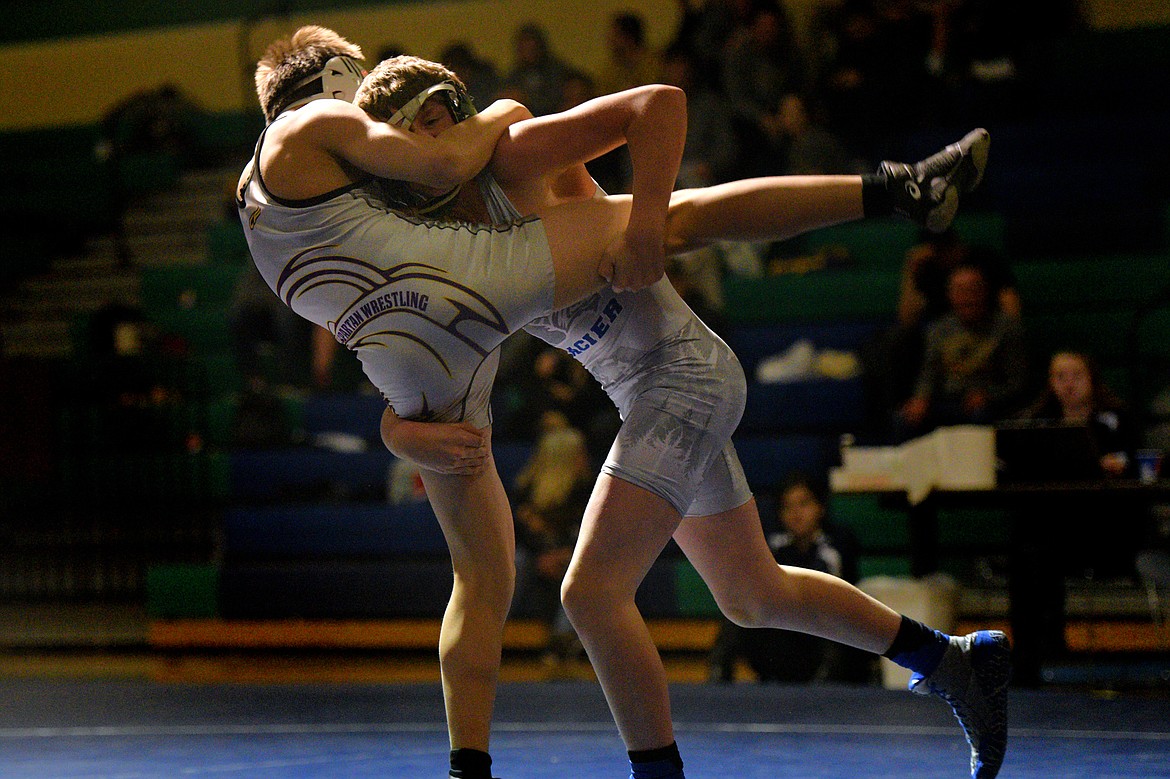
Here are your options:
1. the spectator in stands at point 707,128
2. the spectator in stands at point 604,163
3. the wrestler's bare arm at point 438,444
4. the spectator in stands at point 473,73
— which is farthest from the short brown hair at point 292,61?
the spectator in stands at point 473,73

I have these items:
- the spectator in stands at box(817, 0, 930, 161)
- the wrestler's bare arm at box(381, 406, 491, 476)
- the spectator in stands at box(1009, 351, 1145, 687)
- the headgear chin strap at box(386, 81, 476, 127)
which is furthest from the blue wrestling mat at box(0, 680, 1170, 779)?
the spectator in stands at box(817, 0, 930, 161)

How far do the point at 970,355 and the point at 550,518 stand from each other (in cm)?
174

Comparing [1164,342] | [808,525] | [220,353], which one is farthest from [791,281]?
[220,353]

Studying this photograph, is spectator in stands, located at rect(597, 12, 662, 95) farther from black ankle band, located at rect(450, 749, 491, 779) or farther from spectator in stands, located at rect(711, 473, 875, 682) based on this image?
black ankle band, located at rect(450, 749, 491, 779)

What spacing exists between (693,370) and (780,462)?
3.68m

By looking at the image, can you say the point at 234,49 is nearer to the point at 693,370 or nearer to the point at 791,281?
the point at 791,281

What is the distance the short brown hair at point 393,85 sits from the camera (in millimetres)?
2262

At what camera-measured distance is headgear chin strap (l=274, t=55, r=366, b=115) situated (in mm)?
2336

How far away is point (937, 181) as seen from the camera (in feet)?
7.85

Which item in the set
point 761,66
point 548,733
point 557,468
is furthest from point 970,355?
point 548,733

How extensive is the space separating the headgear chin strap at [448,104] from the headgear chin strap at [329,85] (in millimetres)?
135

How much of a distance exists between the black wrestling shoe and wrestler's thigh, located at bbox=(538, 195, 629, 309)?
44cm

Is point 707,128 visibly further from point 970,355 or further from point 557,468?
point 557,468

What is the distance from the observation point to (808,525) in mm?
4898
